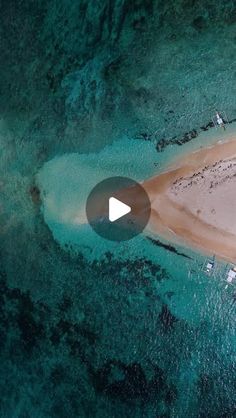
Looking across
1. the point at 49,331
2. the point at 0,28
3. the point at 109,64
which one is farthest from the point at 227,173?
the point at 0,28

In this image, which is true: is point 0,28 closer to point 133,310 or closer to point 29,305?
point 29,305

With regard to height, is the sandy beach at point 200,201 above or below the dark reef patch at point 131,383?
above

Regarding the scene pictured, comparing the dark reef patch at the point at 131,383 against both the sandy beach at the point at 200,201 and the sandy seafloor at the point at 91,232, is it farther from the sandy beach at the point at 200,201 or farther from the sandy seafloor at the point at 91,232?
the sandy beach at the point at 200,201
